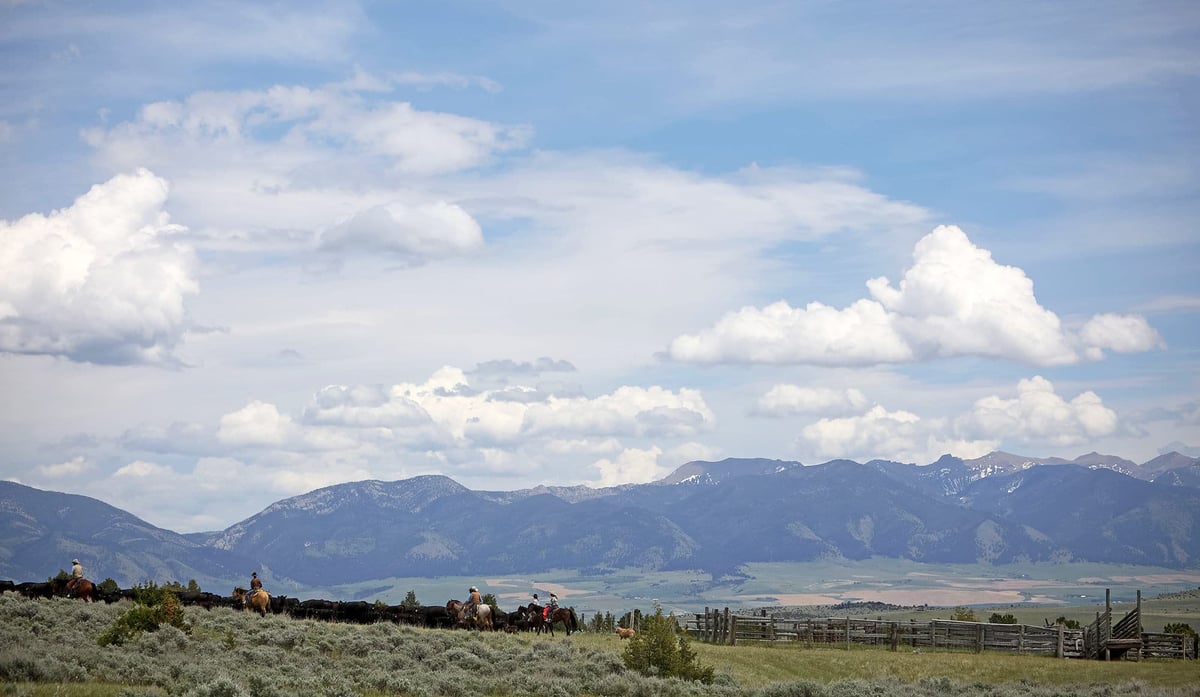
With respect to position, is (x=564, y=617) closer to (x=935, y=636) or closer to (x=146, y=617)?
(x=935, y=636)

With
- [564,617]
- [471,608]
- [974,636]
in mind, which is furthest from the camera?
[974,636]

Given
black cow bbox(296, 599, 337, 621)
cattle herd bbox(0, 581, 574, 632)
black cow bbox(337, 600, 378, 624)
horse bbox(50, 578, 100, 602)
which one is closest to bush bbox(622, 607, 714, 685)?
cattle herd bbox(0, 581, 574, 632)

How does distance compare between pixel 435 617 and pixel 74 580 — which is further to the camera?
pixel 435 617

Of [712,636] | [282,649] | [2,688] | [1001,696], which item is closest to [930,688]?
[1001,696]

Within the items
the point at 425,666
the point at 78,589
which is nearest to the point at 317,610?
the point at 78,589

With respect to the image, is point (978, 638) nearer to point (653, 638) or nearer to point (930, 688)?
point (930, 688)

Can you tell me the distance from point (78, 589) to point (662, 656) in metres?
22.7

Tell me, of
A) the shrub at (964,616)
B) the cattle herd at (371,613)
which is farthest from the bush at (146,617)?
the shrub at (964,616)

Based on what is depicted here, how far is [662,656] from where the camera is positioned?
38.3m

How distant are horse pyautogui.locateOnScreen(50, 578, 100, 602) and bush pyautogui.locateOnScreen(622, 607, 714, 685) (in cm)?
2096

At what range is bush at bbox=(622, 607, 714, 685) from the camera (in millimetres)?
38094

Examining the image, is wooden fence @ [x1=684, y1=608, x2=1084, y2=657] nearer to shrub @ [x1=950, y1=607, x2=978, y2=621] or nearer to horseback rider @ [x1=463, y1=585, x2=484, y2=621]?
horseback rider @ [x1=463, y1=585, x2=484, y2=621]

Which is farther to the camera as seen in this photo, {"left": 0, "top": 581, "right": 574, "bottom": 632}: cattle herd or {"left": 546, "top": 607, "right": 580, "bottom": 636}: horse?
{"left": 546, "top": 607, "right": 580, "bottom": 636}: horse

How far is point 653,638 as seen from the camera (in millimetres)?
38562
